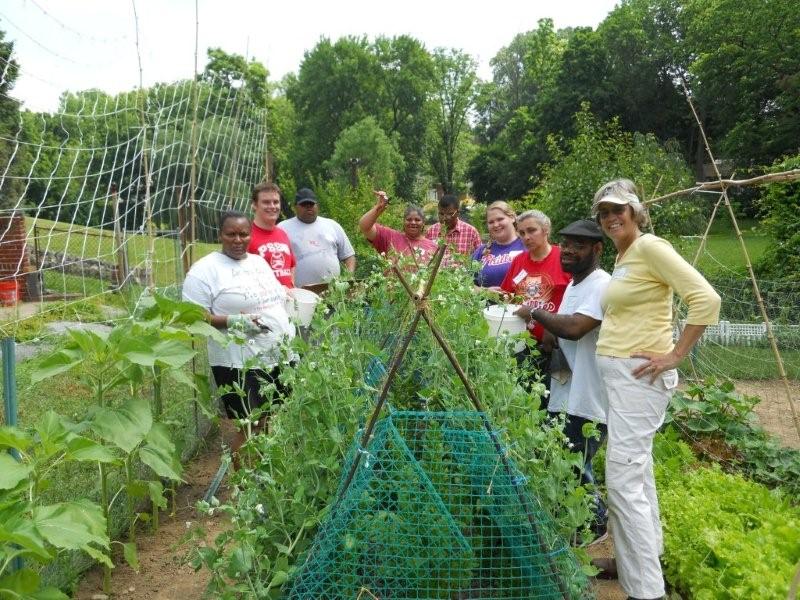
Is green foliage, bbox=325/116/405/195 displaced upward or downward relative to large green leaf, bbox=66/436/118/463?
upward

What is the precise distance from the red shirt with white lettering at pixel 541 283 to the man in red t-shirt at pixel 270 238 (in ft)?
4.86

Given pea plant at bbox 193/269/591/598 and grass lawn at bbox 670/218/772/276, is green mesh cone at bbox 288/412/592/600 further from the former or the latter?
grass lawn at bbox 670/218/772/276

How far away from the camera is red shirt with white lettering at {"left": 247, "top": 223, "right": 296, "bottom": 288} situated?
4.24 metres

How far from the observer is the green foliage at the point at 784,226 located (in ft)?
29.4

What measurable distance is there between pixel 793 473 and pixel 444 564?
9.34 feet

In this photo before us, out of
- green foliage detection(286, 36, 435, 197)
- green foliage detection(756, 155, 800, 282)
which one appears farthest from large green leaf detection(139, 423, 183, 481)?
green foliage detection(286, 36, 435, 197)

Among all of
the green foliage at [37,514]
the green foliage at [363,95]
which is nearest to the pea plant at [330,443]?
the green foliage at [37,514]

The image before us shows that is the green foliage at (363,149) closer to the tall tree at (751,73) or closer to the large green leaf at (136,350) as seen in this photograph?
the tall tree at (751,73)

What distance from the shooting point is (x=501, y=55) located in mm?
55562

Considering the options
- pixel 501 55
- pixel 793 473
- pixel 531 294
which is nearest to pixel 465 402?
pixel 531 294

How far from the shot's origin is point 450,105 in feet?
155

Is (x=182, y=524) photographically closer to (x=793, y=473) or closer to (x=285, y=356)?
(x=285, y=356)

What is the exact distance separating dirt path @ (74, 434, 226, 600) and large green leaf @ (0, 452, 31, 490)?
65 cm

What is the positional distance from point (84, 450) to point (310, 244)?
2874mm
